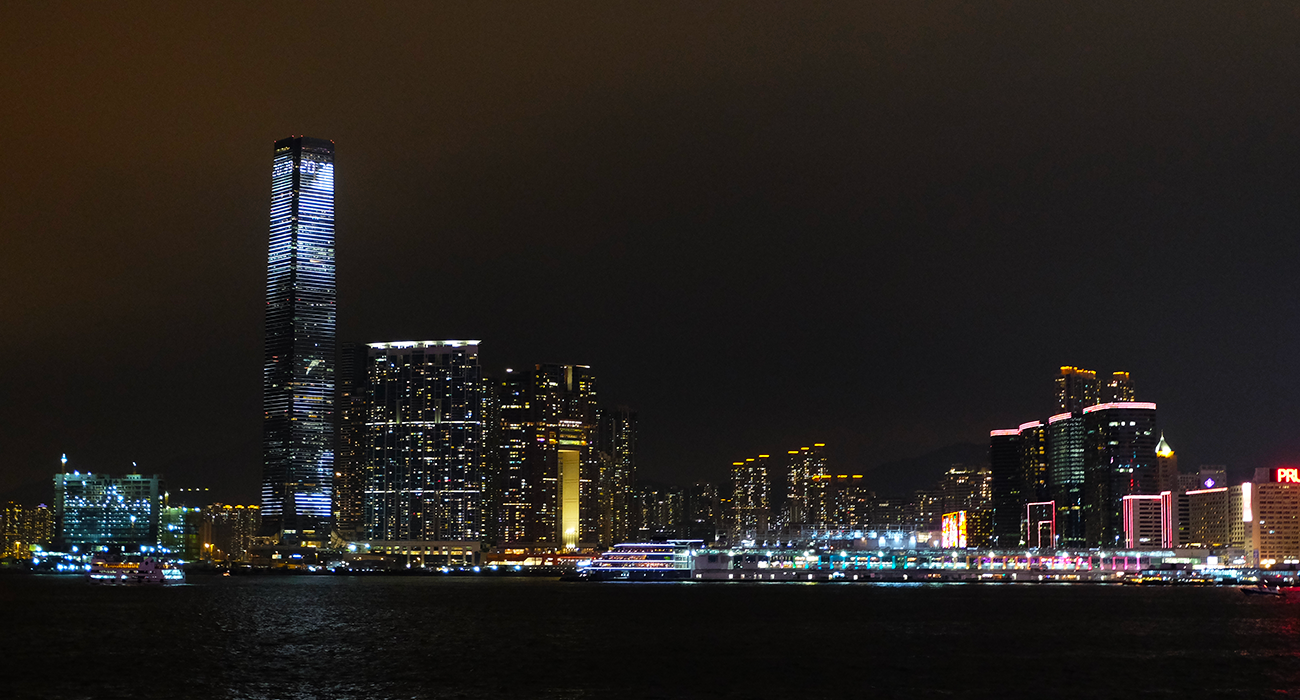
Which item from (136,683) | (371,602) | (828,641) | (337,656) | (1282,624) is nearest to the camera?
(136,683)

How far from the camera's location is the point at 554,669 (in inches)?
3378

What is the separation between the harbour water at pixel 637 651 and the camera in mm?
76812

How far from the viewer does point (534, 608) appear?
15688cm

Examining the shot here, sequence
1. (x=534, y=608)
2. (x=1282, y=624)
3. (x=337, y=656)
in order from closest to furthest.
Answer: (x=337, y=656)
(x=1282, y=624)
(x=534, y=608)

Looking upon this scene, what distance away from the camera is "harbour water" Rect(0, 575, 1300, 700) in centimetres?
7681

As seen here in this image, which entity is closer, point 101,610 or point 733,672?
point 733,672

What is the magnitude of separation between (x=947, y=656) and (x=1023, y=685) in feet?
56.4

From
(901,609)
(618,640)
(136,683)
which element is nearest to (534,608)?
(901,609)

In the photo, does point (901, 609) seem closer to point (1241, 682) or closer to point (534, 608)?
point (534, 608)

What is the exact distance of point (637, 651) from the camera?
99.0m

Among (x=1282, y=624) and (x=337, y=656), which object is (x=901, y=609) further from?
(x=337, y=656)

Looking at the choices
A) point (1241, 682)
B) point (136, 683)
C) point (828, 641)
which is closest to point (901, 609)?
point (828, 641)

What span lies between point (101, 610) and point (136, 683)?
80084mm

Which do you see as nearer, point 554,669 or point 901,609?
point 554,669
